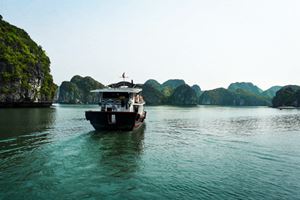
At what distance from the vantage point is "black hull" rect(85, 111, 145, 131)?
97.3 ft

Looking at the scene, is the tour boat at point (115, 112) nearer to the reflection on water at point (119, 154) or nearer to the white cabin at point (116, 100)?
the white cabin at point (116, 100)

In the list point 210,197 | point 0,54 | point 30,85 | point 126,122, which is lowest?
point 210,197

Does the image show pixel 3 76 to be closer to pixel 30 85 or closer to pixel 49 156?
pixel 30 85

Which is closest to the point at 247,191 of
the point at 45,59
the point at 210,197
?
the point at 210,197

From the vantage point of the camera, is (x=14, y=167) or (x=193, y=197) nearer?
(x=193, y=197)

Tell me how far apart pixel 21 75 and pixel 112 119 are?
269 feet

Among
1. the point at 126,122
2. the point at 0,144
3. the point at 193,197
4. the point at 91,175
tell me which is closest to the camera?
the point at 193,197

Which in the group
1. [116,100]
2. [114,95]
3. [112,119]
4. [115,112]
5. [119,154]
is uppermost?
[114,95]

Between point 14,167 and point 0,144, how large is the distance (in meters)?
7.94

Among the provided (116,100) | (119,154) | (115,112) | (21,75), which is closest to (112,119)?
(115,112)

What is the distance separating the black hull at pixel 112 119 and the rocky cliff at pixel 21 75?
70285mm

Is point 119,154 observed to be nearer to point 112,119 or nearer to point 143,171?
point 143,171

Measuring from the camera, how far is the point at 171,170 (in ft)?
48.0

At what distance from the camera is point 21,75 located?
9775 centimetres
